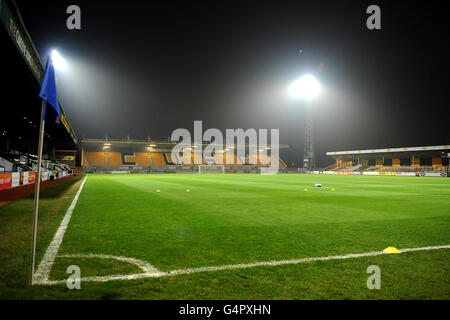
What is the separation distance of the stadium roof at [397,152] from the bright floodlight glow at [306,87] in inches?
698

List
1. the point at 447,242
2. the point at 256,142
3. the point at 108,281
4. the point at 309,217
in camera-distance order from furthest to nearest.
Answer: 1. the point at 256,142
2. the point at 309,217
3. the point at 447,242
4. the point at 108,281

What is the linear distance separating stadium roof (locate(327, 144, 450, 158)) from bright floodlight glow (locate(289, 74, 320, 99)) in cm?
1774

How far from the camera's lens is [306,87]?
166 feet

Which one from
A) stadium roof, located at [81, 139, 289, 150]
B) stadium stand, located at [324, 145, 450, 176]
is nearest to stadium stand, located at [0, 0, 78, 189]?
stadium roof, located at [81, 139, 289, 150]

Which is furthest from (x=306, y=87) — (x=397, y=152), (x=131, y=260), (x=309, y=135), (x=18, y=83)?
(x=131, y=260)

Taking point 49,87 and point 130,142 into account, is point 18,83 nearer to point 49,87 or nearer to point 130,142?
point 49,87

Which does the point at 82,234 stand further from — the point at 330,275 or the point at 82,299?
the point at 330,275

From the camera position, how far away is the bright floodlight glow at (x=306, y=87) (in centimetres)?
5009

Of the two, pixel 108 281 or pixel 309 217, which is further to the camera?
pixel 309 217

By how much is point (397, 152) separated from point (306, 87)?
22.3 m

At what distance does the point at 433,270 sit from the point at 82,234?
5.17 meters
